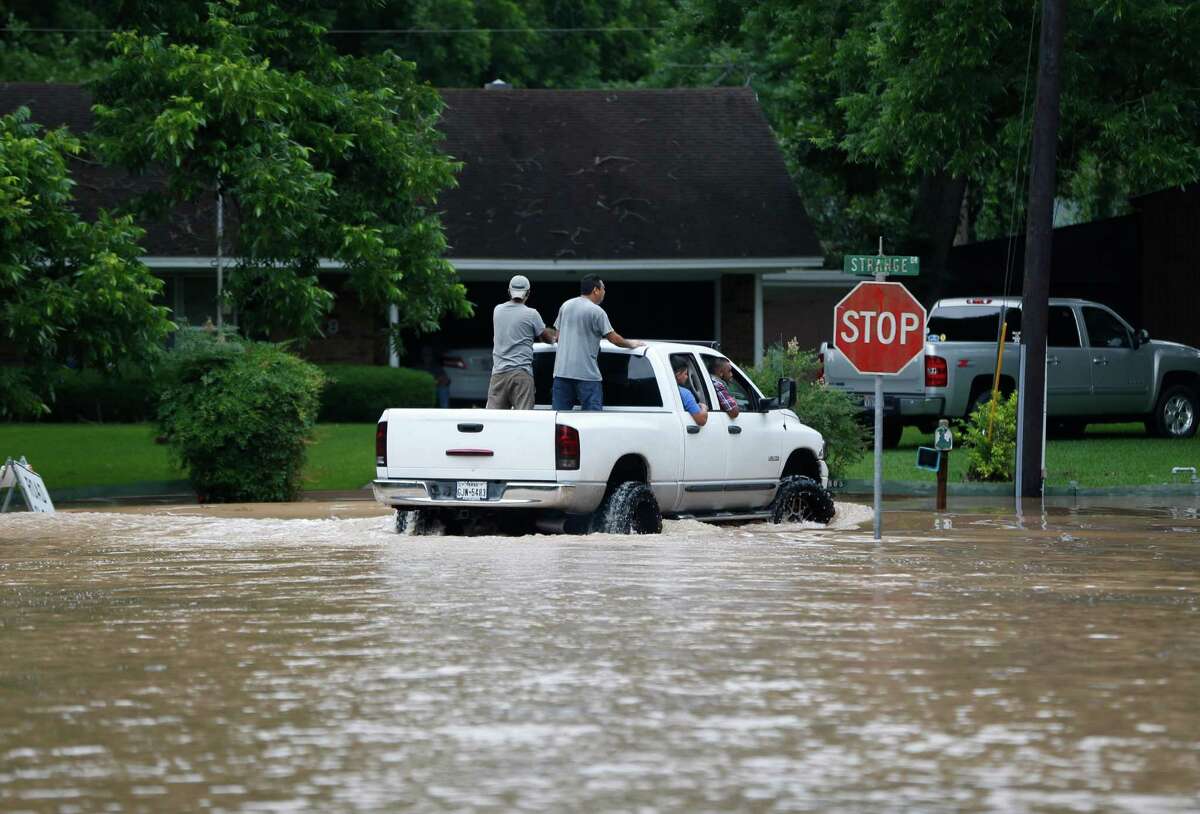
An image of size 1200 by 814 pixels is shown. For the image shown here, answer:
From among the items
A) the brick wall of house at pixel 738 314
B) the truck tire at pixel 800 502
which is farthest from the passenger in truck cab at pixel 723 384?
the brick wall of house at pixel 738 314

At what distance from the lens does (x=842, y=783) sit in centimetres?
712

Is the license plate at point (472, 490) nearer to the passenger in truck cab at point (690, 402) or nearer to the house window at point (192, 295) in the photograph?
the passenger in truck cab at point (690, 402)

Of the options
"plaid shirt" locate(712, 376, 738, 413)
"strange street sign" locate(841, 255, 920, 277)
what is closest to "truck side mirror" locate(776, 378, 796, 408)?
"plaid shirt" locate(712, 376, 738, 413)

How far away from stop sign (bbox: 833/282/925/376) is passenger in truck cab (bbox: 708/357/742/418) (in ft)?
3.63

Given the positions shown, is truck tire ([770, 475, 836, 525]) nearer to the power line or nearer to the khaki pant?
the khaki pant

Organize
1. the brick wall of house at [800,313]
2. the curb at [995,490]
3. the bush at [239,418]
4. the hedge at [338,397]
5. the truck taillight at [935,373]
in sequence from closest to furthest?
1. the bush at [239,418]
2. the curb at [995,490]
3. the truck taillight at [935,373]
4. the hedge at [338,397]
5. the brick wall of house at [800,313]

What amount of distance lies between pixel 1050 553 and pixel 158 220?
16.1m

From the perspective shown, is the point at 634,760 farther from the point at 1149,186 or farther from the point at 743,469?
the point at 1149,186

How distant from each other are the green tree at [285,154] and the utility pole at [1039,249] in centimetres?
800

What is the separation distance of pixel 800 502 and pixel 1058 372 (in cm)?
1282

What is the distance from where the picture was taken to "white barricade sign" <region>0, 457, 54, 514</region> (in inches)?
760

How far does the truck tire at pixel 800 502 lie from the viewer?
17.8 meters

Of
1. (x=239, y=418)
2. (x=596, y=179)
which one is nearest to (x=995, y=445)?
(x=239, y=418)

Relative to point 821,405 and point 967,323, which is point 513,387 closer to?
point 821,405
